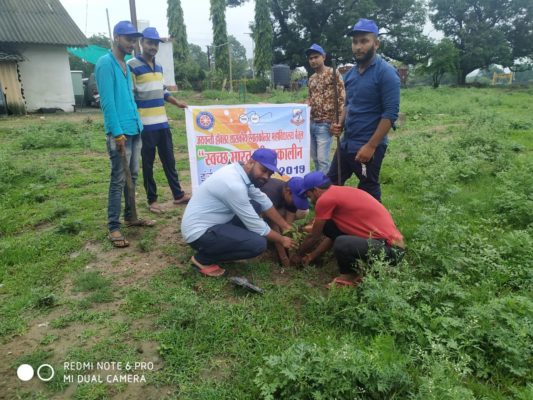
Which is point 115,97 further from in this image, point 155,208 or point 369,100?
point 369,100

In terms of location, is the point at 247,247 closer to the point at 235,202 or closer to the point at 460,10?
the point at 235,202

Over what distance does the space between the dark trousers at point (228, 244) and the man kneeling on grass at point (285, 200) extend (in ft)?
1.05

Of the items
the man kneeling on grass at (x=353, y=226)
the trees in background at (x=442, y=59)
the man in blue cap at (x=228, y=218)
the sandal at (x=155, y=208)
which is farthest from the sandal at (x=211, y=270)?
the trees in background at (x=442, y=59)

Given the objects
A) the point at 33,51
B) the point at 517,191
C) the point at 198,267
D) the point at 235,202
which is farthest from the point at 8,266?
the point at 33,51

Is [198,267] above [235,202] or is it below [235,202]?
below

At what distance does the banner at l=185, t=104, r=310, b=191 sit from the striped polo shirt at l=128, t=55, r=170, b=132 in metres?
0.36

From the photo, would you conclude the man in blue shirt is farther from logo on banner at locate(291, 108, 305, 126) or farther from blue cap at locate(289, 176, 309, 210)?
logo on banner at locate(291, 108, 305, 126)

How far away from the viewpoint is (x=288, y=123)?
17.5 feet

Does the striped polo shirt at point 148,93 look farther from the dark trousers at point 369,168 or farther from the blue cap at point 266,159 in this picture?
the dark trousers at point 369,168

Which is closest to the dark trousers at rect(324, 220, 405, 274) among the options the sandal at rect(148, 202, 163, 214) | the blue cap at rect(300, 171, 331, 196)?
the blue cap at rect(300, 171, 331, 196)

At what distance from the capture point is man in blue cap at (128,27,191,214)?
15.3ft

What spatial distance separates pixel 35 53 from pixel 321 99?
646 inches

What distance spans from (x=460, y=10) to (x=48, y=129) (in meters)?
36.9

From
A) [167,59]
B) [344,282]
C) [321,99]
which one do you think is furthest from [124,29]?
[167,59]
